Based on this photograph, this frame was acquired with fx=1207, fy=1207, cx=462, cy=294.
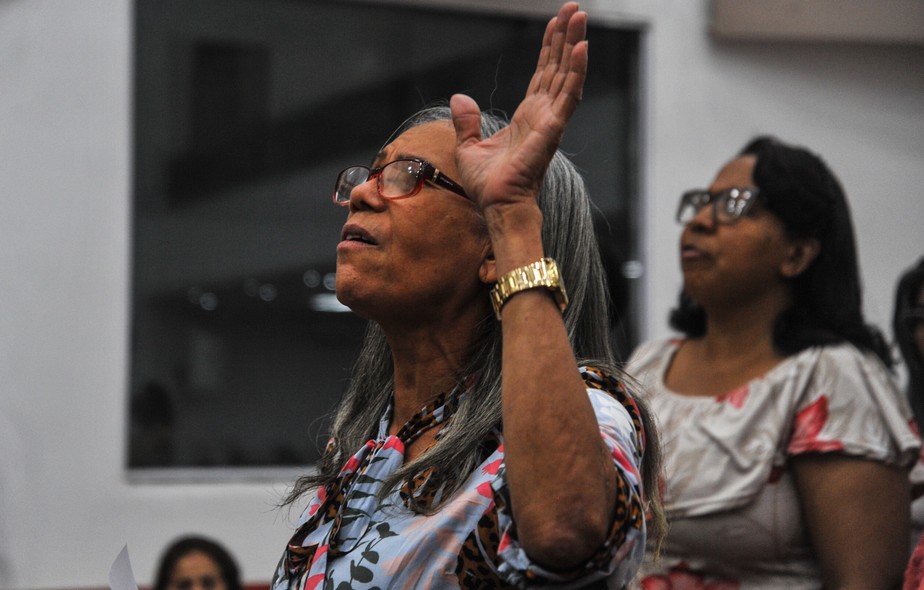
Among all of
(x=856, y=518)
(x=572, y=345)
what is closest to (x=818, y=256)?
(x=856, y=518)

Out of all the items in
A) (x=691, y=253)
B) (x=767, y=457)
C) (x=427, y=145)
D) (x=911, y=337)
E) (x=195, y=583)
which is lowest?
(x=195, y=583)

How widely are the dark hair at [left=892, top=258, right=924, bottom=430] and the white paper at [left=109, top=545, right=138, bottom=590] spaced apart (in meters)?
2.63

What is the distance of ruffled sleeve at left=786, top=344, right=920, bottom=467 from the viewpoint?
302 cm

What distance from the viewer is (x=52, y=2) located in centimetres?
504

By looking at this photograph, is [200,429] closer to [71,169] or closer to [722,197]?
[71,169]

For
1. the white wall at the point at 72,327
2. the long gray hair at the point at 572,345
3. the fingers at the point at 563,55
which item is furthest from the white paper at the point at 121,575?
the white wall at the point at 72,327

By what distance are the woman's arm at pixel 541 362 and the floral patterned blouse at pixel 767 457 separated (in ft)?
4.89

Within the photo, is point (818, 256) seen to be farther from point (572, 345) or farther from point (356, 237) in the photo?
point (356, 237)

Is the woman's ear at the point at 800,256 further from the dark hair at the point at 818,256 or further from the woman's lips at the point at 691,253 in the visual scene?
the woman's lips at the point at 691,253

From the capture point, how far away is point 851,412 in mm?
3051

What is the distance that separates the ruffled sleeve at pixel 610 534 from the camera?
151cm

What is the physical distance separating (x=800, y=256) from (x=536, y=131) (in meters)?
1.92

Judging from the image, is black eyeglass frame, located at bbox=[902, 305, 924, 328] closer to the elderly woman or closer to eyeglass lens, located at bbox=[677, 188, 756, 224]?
eyeglass lens, located at bbox=[677, 188, 756, 224]

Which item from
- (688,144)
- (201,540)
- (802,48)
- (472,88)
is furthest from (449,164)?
(802,48)
